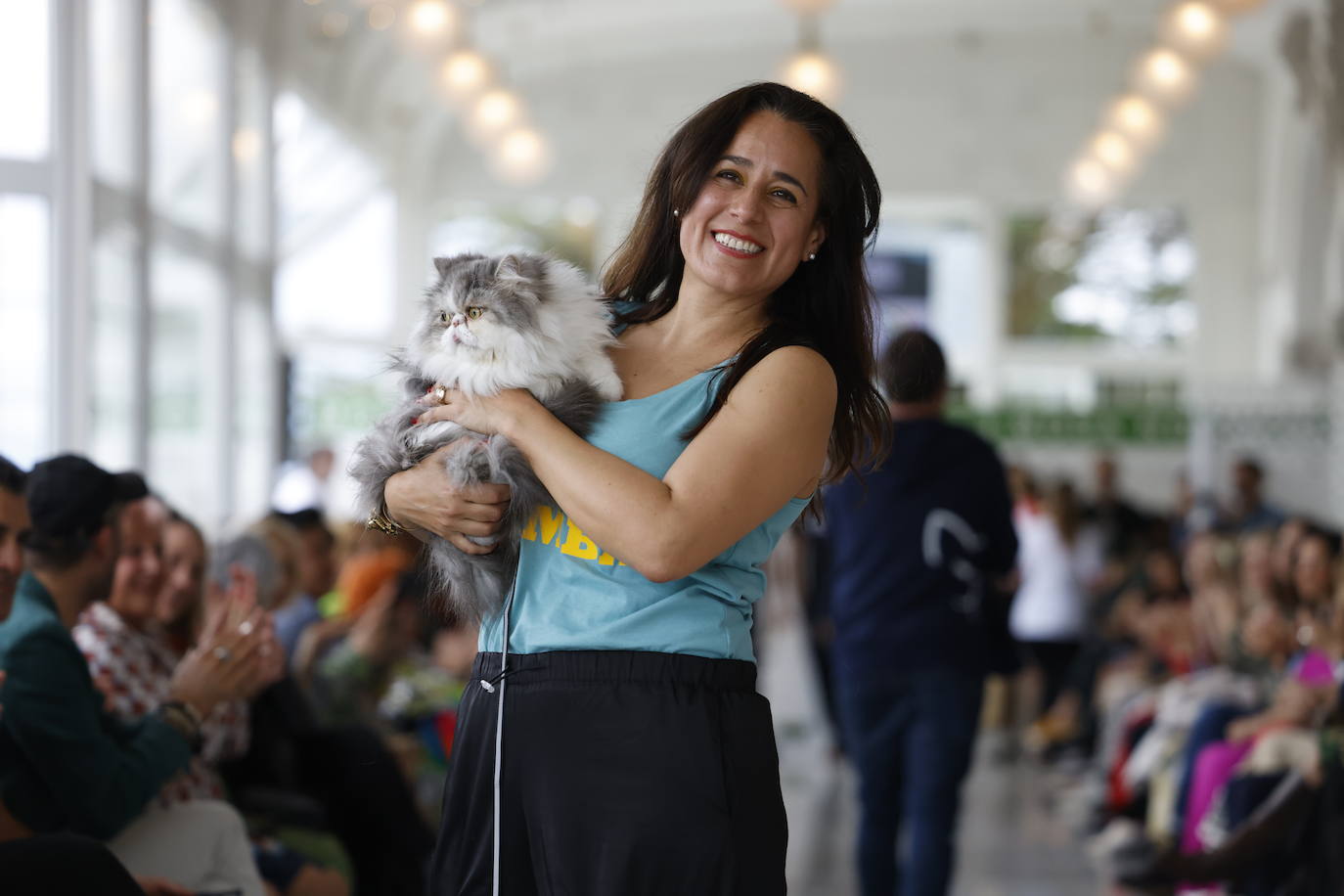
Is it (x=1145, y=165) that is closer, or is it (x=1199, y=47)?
(x=1199, y=47)

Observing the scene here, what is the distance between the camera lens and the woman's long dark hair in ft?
6.86

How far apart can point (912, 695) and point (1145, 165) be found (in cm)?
1387

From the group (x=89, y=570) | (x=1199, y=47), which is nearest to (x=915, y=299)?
(x=1199, y=47)

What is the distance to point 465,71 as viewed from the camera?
10.2 m

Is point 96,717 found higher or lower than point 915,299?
lower

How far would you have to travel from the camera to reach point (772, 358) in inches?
77.5

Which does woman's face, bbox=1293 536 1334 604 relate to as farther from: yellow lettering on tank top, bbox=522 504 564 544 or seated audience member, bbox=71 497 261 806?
yellow lettering on tank top, bbox=522 504 564 544

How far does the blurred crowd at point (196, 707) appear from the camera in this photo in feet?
8.93

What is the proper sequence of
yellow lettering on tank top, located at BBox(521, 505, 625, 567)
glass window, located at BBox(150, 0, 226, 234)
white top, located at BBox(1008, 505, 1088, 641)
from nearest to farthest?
yellow lettering on tank top, located at BBox(521, 505, 625, 567), glass window, located at BBox(150, 0, 226, 234), white top, located at BBox(1008, 505, 1088, 641)

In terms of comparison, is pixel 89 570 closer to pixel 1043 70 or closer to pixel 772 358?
pixel 772 358

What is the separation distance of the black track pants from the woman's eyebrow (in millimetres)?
639

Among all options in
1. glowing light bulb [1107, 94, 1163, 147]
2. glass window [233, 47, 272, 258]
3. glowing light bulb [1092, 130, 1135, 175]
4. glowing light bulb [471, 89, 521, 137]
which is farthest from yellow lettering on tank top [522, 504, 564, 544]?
glowing light bulb [1092, 130, 1135, 175]

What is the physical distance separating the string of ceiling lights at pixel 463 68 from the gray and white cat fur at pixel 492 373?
6.66 meters

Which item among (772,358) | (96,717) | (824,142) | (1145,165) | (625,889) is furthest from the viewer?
(1145,165)
